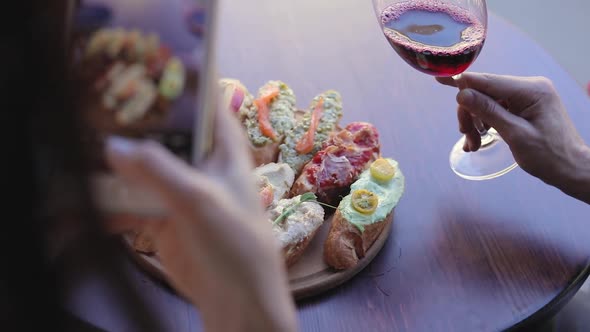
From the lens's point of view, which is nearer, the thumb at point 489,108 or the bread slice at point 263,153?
the thumb at point 489,108

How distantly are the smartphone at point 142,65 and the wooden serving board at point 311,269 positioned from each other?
389 millimetres

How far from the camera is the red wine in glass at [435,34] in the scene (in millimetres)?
956

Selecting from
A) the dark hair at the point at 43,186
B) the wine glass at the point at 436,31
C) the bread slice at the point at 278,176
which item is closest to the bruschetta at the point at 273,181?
the bread slice at the point at 278,176

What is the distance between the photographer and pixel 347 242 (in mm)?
944

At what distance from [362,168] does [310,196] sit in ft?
0.44

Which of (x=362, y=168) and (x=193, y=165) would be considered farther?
(x=362, y=168)

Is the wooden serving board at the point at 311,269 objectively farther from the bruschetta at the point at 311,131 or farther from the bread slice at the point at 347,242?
the bruschetta at the point at 311,131

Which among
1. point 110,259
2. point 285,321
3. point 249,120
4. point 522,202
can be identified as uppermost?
point 110,259

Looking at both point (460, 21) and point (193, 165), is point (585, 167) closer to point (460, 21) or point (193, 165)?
point (460, 21)

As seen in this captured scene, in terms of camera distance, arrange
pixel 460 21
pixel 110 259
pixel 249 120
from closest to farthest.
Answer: pixel 110 259 < pixel 460 21 < pixel 249 120

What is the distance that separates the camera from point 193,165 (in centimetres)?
56

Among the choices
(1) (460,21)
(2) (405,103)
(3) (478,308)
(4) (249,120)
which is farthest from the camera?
(2) (405,103)

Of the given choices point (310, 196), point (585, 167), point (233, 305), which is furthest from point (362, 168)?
point (233, 305)

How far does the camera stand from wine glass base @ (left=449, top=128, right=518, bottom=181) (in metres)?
1.12
